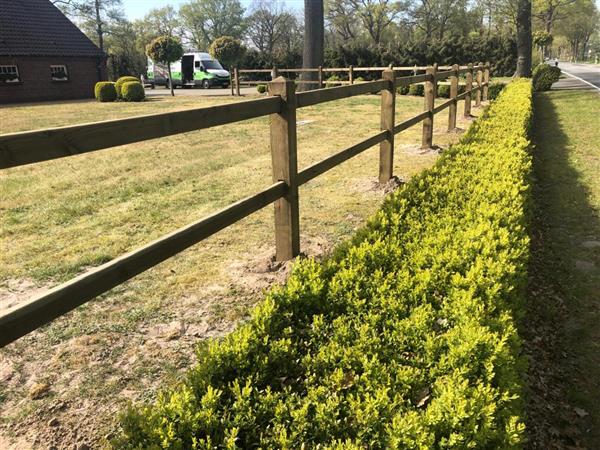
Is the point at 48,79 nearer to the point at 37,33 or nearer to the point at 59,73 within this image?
the point at 59,73

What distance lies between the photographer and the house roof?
28391 mm

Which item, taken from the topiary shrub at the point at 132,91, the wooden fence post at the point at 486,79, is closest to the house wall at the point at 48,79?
the topiary shrub at the point at 132,91

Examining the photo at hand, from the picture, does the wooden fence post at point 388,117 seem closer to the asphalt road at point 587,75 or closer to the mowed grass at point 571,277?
the mowed grass at point 571,277

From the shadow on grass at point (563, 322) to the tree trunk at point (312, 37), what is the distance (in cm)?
1843

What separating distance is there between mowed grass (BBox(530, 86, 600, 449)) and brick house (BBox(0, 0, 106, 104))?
29447 millimetres

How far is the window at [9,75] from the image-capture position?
2772cm

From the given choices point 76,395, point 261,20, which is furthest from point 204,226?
point 261,20

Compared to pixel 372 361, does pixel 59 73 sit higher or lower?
higher

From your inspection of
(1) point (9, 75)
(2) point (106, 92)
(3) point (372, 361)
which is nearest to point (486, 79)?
(3) point (372, 361)

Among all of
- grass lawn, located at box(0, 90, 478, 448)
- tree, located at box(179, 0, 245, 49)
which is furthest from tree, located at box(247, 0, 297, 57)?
grass lawn, located at box(0, 90, 478, 448)

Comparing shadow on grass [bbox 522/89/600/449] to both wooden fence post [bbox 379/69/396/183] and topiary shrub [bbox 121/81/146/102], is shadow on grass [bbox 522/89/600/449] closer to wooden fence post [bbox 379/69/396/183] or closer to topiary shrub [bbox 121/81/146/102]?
wooden fence post [bbox 379/69/396/183]

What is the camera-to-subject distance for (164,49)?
30.5m

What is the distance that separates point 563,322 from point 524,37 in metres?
26.3

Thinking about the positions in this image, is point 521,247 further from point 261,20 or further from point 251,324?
point 261,20
